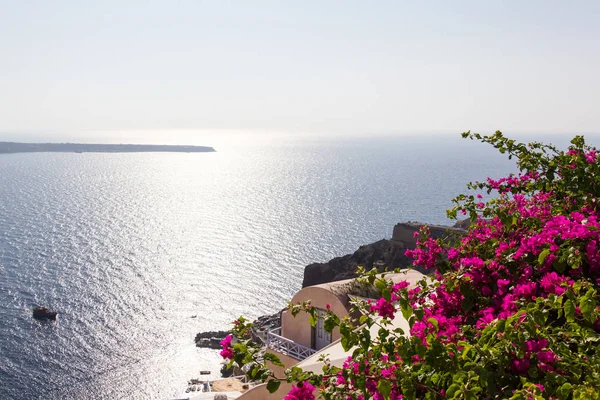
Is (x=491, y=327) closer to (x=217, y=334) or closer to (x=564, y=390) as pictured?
(x=564, y=390)

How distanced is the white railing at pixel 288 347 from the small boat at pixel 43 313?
4864 cm

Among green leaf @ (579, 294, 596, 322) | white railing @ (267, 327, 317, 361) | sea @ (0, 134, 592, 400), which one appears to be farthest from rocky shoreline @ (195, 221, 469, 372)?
green leaf @ (579, 294, 596, 322)

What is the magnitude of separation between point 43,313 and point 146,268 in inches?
849

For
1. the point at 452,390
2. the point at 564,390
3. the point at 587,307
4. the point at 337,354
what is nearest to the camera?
the point at 564,390

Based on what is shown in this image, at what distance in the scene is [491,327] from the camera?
6000 mm

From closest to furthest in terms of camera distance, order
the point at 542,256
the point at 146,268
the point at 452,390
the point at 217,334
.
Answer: the point at 452,390
the point at 542,256
the point at 217,334
the point at 146,268

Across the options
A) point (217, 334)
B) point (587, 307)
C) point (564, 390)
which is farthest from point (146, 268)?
point (564, 390)

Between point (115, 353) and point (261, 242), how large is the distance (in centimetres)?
4864

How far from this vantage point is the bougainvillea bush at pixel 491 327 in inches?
218

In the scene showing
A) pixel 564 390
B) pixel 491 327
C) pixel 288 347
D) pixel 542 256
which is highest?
pixel 542 256

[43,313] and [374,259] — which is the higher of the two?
[374,259]

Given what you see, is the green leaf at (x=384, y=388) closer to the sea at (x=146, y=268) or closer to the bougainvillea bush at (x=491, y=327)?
the bougainvillea bush at (x=491, y=327)

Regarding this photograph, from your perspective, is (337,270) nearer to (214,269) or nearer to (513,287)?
(214,269)

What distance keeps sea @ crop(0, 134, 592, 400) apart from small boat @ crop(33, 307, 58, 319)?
4.24 feet
